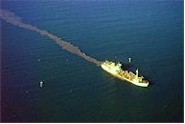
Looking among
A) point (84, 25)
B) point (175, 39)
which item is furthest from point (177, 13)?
point (84, 25)

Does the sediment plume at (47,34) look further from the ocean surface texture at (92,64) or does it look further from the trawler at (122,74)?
the trawler at (122,74)

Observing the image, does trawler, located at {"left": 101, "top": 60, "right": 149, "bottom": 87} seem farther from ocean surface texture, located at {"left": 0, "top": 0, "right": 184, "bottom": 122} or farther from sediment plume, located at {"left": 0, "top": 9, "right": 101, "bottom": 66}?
sediment plume, located at {"left": 0, "top": 9, "right": 101, "bottom": 66}

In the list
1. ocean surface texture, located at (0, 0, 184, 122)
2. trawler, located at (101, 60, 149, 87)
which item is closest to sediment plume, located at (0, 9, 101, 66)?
ocean surface texture, located at (0, 0, 184, 122)

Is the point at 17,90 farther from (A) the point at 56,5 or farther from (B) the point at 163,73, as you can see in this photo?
(A) the point at 56,5

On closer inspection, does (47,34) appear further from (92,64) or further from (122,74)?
(122,74)

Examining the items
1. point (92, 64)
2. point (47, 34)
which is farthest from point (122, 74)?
point (47, 34)

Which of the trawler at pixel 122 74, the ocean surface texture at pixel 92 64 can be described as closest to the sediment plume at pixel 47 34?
the ocean surface texture at pixel 92 64
